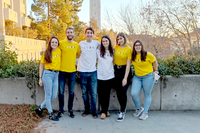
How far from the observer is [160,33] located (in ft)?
38.1

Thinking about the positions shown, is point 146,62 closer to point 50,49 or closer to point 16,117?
point 50,49

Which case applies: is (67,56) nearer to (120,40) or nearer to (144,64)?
(120,40)

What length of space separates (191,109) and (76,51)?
11.2ft

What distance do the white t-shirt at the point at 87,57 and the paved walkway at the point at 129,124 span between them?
1.19m

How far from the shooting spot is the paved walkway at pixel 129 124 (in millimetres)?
3561

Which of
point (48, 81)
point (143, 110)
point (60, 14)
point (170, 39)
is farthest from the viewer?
point (60, 14)

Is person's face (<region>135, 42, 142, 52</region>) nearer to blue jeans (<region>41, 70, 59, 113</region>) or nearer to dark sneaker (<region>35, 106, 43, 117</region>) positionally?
blue jeans (<region>41, 70, 59, 113</region>)

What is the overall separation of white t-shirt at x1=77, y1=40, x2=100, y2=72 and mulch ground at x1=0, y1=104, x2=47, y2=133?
152 centimetres

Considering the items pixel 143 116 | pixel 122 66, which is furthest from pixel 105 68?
pixel 143 116

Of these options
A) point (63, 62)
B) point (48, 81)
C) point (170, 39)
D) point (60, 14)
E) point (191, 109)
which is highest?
point (60, 14)

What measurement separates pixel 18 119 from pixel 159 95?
351cm

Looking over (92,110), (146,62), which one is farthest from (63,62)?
(146,62)

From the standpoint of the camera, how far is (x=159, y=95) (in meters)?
4.74

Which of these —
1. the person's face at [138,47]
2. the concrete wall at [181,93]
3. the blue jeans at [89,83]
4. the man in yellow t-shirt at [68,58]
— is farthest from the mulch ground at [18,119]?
the concrete wall at [181,93]
